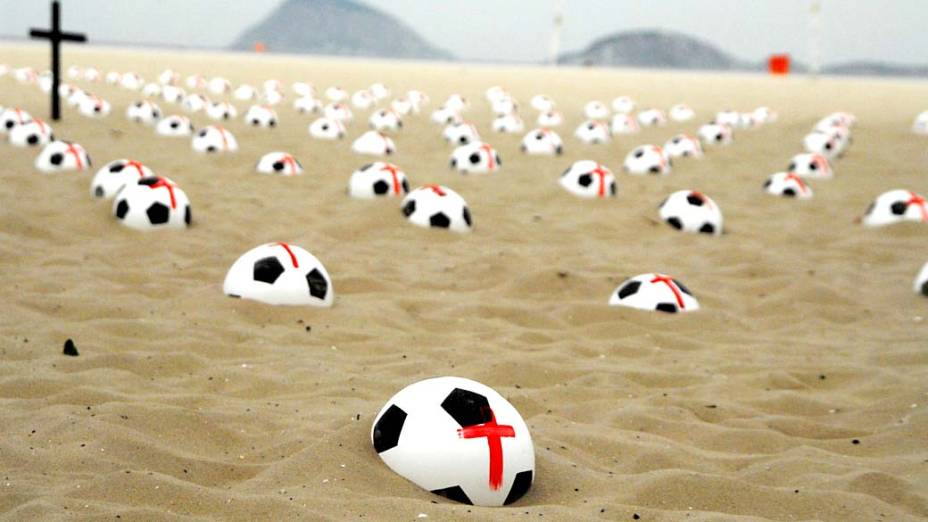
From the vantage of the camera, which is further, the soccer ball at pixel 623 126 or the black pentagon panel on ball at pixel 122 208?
the soccer ball at pixel 623 126

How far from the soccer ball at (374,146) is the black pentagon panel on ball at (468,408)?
1059cm

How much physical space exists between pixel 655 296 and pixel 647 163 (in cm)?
690

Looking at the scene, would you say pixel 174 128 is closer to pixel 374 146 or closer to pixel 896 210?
pixel 374 146

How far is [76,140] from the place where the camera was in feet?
46.3

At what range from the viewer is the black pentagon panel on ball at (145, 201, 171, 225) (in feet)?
28.6

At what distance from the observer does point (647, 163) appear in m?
13.8

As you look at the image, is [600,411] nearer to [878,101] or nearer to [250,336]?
[250,336]

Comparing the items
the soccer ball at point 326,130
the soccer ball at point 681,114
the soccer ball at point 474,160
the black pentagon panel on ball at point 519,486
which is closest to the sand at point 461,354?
the black pentagon panel on ball at point 519,486

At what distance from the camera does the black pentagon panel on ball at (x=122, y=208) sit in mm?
8750

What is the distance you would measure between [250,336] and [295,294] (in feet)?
2.25

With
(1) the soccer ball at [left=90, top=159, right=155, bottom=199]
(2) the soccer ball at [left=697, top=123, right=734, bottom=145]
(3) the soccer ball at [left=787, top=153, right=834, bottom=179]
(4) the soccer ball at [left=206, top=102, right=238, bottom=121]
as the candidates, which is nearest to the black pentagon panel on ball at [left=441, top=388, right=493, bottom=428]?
(1) the soccer ball at [left=90, top=159, right=155, bottom=199]

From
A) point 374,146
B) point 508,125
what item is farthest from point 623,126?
point 374,146

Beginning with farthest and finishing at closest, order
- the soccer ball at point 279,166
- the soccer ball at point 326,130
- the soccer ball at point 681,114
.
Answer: the soccer ball at point 681,114 < the soccer ball at point 326,130 < the soccer ball at point 279,166

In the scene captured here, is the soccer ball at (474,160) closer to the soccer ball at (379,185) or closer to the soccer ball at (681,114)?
the soccer ball at (379,185)
